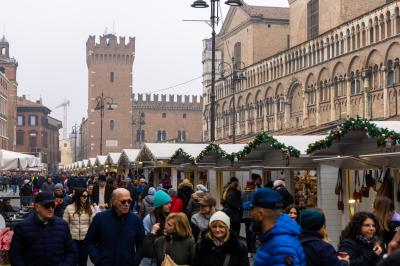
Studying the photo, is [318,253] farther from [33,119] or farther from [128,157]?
[33,119]

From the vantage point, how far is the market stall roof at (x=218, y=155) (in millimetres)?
17859

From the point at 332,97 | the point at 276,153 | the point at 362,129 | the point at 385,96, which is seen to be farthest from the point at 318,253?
the point at 332,97

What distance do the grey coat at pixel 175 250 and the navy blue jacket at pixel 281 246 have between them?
6.31 feet

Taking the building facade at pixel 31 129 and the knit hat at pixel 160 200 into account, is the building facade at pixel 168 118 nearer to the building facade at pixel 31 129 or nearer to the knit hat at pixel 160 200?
the building facade at pixel 31 129

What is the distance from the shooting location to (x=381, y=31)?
114 feet

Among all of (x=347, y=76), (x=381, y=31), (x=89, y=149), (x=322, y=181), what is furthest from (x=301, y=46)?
(x=89, y=149)

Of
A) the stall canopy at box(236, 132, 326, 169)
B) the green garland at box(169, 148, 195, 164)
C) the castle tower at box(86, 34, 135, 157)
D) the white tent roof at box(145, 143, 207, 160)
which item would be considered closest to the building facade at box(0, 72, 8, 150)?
the castle tower at box(86, 34, 135, 157)

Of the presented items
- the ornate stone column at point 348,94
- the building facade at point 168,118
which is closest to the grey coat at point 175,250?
the ornate stone column at point 348,94

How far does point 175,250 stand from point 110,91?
84313 mm

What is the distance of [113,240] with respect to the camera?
6.37m

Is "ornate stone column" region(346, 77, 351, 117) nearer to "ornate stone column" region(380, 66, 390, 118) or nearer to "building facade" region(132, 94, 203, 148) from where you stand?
"ornate stone column" region(380, 66, 390, 118)

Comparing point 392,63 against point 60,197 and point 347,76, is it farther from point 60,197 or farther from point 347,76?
point 60,197

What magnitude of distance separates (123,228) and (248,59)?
53.1 m

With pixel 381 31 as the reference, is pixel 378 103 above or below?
below
